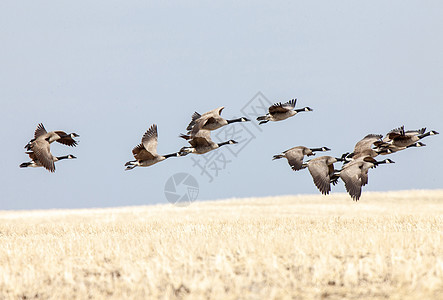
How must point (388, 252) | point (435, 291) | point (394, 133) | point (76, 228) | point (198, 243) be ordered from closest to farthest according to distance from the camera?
point (435, 291) → point (388, 252) → point (198, 243) → point (394, 133) → point (76, 228)

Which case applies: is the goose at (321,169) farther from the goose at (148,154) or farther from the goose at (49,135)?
the goose at (49,135)

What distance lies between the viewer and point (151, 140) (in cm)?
1712

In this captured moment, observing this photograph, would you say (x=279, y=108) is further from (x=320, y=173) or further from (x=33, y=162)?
(x=33, y=162)

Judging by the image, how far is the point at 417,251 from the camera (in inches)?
451

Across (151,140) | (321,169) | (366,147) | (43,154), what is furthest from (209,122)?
(43,154)

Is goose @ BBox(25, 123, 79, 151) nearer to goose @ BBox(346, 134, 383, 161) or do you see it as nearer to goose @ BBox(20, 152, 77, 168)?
goose @ BBox(20, 152, 77, 168)

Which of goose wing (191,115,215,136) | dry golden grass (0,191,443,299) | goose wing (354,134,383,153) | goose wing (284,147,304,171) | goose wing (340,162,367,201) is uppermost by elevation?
goose wing (191,115,215,136)

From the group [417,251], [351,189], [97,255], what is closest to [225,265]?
[97,255]

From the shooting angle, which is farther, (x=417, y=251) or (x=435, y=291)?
(x=417, y=251)

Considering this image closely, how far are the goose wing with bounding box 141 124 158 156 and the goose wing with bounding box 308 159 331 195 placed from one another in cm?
454

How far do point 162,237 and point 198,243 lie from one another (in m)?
2.13

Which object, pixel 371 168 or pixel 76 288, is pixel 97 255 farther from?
pixel 371 168

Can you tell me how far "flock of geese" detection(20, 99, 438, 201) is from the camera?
15070mm

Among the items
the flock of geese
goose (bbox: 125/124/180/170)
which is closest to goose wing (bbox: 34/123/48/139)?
the flock of geese
